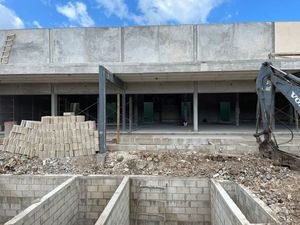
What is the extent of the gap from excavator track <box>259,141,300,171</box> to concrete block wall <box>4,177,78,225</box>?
232 inches

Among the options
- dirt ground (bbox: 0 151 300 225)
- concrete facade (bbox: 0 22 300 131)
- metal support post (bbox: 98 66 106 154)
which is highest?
concrete facade (bbox: 0 22 300 131)

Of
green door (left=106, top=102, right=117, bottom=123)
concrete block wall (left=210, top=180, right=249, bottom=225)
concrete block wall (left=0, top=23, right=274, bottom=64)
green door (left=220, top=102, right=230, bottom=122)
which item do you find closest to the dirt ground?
concrete block wall (left=210, top=180, right=249, bottom=225)

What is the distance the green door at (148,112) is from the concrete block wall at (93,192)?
13.9 meters

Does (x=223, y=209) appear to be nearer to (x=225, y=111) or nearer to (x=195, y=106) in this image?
(x=195, y=106)

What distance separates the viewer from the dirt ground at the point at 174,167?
7348mm

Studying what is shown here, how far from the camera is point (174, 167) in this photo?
335 inches

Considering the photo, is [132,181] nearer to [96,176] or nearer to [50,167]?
[96,176]

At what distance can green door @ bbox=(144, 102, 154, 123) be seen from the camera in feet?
71.9

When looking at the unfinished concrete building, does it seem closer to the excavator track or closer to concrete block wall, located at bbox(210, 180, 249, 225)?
the excavator track

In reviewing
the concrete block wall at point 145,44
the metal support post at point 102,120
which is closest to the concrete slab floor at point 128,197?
the metal support post at point 102,120

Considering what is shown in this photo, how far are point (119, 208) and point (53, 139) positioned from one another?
4.07m

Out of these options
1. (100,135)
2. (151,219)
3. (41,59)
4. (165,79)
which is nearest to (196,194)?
(151,219)

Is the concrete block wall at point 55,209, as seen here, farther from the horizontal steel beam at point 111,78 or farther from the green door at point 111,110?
the green door at point 111,110

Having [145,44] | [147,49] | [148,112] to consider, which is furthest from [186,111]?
[145,44]
